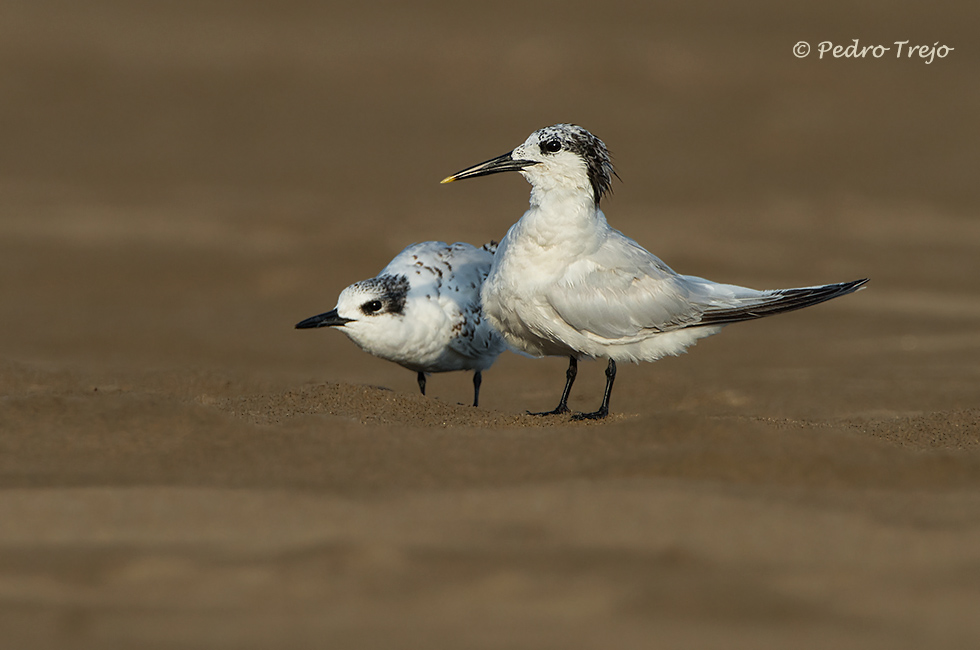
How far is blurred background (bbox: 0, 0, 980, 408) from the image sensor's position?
36.4 feet

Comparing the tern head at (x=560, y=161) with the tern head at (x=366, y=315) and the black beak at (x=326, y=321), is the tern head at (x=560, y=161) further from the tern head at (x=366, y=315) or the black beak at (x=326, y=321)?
the black beak at (x=326, y=321)

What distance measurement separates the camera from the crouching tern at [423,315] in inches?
266

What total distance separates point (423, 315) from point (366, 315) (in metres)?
0.37

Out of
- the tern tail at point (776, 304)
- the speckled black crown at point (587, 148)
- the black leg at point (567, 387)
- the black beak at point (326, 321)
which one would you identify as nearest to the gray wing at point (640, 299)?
the tern tail at point (776, 304)

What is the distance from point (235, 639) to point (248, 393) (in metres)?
4.00

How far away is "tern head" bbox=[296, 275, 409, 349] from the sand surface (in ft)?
1.08

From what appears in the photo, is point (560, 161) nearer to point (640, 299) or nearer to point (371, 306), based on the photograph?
point (640, 299)

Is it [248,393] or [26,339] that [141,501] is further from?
[26,339]

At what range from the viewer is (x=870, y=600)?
3.45 metres

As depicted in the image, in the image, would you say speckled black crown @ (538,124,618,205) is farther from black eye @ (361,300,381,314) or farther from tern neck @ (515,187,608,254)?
black eye @ (361,300,381,314)

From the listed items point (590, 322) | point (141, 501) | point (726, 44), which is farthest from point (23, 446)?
point (726, 44)

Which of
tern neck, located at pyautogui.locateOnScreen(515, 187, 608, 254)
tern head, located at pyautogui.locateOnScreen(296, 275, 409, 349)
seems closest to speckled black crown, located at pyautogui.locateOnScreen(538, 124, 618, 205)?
tern neck, located at pyautogui.locateOnScreen(515, 187, 608, 254)

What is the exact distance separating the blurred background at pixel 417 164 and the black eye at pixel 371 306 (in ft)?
4.55

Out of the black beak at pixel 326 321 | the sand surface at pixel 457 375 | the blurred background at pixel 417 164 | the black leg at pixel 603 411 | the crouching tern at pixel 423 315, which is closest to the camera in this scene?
the sand surface at pixel 457 375
